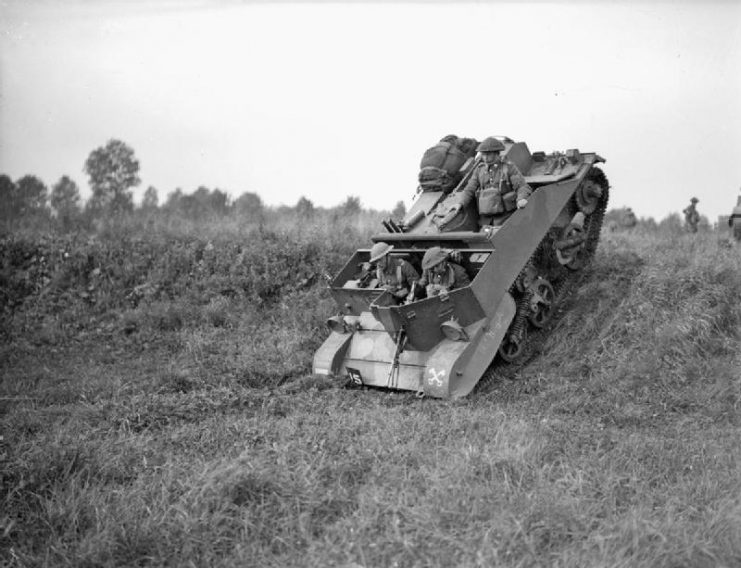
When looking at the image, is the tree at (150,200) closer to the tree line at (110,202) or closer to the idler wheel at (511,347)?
the tree line at (110,202)

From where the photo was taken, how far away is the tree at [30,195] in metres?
15.0

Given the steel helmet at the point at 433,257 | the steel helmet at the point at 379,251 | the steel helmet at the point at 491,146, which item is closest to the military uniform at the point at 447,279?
the steel helmet at the point at 433,257

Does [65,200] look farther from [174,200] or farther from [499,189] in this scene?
[499,189]

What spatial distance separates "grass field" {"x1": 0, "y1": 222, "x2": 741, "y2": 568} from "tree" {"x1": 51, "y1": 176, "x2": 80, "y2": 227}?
10.4ft

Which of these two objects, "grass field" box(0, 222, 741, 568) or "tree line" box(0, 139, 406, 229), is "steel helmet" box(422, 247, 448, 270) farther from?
"tree line" box(0, 139, 406, 229)

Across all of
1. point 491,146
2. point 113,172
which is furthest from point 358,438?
point 113,172

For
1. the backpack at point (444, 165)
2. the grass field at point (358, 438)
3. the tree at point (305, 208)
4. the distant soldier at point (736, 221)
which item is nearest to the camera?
the grass field at point (358, 438)

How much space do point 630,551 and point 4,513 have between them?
3807 mm

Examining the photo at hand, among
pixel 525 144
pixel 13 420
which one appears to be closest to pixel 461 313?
pixel 525 144

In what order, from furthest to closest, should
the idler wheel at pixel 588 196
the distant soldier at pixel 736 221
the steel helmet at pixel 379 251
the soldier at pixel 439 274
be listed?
1. the distant soldier at pixel 736 221
2. the idler wheel at pixel 588 196
3. the steel helmet at pixel 379 251
4. the soldier at pixel 439 274

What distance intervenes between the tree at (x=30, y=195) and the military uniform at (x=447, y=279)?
32.1 ft

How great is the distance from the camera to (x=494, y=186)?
9031 millimetres

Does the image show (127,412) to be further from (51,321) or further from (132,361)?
(51,321)

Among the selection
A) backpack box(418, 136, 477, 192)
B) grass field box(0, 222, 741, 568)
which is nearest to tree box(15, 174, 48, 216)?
grass field box(0, 222, 741, 568)
